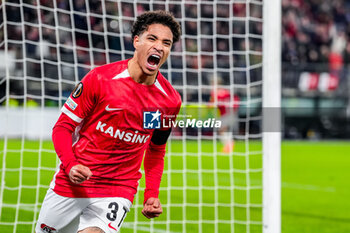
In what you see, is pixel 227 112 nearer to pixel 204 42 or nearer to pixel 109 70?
pixel 204 42

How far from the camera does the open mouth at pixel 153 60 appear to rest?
3.08 m

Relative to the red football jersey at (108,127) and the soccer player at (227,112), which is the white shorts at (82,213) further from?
the soccer player at (227,112)

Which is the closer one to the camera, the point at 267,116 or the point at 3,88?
the point at 267,116

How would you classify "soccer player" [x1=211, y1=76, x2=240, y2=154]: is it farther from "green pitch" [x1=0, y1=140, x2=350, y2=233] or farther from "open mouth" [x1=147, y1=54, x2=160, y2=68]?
"open mouth" [x1=147, y1=54, x2=160, y2=68]

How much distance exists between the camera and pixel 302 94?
1778 centimetres

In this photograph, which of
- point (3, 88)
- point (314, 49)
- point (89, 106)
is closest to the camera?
point (89, 106)

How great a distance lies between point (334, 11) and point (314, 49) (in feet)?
12.2

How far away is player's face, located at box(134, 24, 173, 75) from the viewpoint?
121 inches

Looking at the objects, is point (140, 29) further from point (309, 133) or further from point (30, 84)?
point (309, 133)

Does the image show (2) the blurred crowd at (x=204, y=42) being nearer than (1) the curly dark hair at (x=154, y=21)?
No

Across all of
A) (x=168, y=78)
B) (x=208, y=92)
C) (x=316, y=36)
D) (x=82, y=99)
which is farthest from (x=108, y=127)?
(x=316, y=36)

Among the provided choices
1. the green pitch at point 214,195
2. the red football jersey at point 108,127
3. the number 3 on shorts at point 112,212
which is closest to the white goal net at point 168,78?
the green pitch at point 214,195

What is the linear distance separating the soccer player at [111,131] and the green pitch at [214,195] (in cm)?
174

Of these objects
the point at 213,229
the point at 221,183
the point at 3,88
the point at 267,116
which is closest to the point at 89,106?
the point at 267,116
